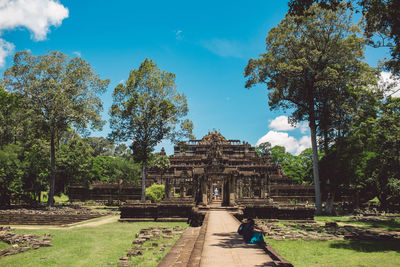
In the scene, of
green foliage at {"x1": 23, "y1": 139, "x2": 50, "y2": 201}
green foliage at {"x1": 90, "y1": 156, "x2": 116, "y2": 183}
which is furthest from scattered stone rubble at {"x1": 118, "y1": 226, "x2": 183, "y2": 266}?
green foliage at {"x1": 90, "y1": 156, "x2": 116, "y2": 183}

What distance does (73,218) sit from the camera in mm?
19781

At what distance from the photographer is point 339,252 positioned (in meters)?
9.89

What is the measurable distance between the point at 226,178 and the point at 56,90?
1946cm

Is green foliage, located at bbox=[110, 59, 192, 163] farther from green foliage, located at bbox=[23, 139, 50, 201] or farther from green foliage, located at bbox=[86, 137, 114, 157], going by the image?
green foliage, located at bbox=[86, 137, 114, 157]

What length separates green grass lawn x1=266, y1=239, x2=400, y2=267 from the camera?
8.48 m

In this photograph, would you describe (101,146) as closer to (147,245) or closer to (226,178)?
(226,178)

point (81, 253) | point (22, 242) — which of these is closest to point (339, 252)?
point (81, 253)

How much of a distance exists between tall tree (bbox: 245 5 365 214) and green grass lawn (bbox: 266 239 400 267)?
15.3m

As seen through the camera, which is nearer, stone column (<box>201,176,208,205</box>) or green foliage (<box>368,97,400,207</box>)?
green foliage (<box>368,97,400,207</box>)

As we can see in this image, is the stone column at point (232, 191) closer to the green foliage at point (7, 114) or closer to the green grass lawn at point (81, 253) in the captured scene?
the green grass lawn at point (81, 253)

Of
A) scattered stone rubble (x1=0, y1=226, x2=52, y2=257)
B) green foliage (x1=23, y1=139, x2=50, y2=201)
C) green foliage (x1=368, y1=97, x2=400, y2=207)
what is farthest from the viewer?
green foliage (x1=23, y1=139, x2=50, y2=201)

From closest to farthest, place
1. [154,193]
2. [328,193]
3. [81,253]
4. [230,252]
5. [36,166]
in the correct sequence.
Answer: [230,252] → [81,253] → [328,193] → [36,166] → [154,193]

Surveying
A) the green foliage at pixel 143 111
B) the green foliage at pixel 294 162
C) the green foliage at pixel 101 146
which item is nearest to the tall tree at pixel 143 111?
the green foliage at pixel 143 111

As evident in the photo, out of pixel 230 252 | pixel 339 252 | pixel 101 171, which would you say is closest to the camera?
pixel 230 252
